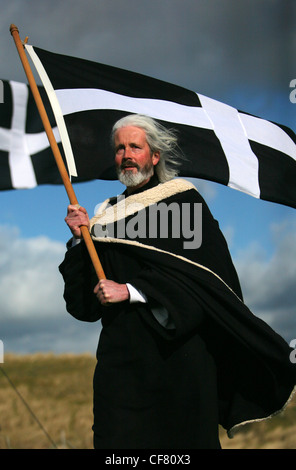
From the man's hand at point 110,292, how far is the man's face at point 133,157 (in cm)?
72

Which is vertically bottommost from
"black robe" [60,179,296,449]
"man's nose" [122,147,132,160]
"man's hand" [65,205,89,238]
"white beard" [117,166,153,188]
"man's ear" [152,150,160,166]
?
"black robe" [60,179,296,449]

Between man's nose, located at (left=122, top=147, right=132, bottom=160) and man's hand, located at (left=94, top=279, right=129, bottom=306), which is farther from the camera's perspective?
man's nose, located at (left=122, top=147, right=132, bottom=160)

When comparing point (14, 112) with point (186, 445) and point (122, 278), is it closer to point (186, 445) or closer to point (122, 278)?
point (122, 278)

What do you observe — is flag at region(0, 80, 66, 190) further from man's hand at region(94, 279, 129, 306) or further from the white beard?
man's hand at region(94, 279, 129, 306)

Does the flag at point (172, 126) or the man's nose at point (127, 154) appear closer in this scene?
the man's nose at point (127, 154)

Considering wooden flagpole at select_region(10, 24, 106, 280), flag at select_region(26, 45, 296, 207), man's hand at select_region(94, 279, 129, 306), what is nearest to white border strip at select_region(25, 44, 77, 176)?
flag at select_region(26, 45, 296, 207)

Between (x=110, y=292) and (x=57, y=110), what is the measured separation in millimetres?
1396

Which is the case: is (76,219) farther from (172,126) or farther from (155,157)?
(172,126)

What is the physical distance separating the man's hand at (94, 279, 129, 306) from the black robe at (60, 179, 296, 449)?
11 cm

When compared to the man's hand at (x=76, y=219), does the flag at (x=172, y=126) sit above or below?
above

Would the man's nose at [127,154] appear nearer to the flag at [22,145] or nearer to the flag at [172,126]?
the flag at [172,126]

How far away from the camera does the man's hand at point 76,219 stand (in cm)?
346

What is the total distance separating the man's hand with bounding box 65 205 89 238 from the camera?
11.4 feet

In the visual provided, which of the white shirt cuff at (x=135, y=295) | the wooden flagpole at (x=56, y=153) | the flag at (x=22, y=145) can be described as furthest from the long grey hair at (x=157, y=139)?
the white shirt cuff at (x=135, y=295)
